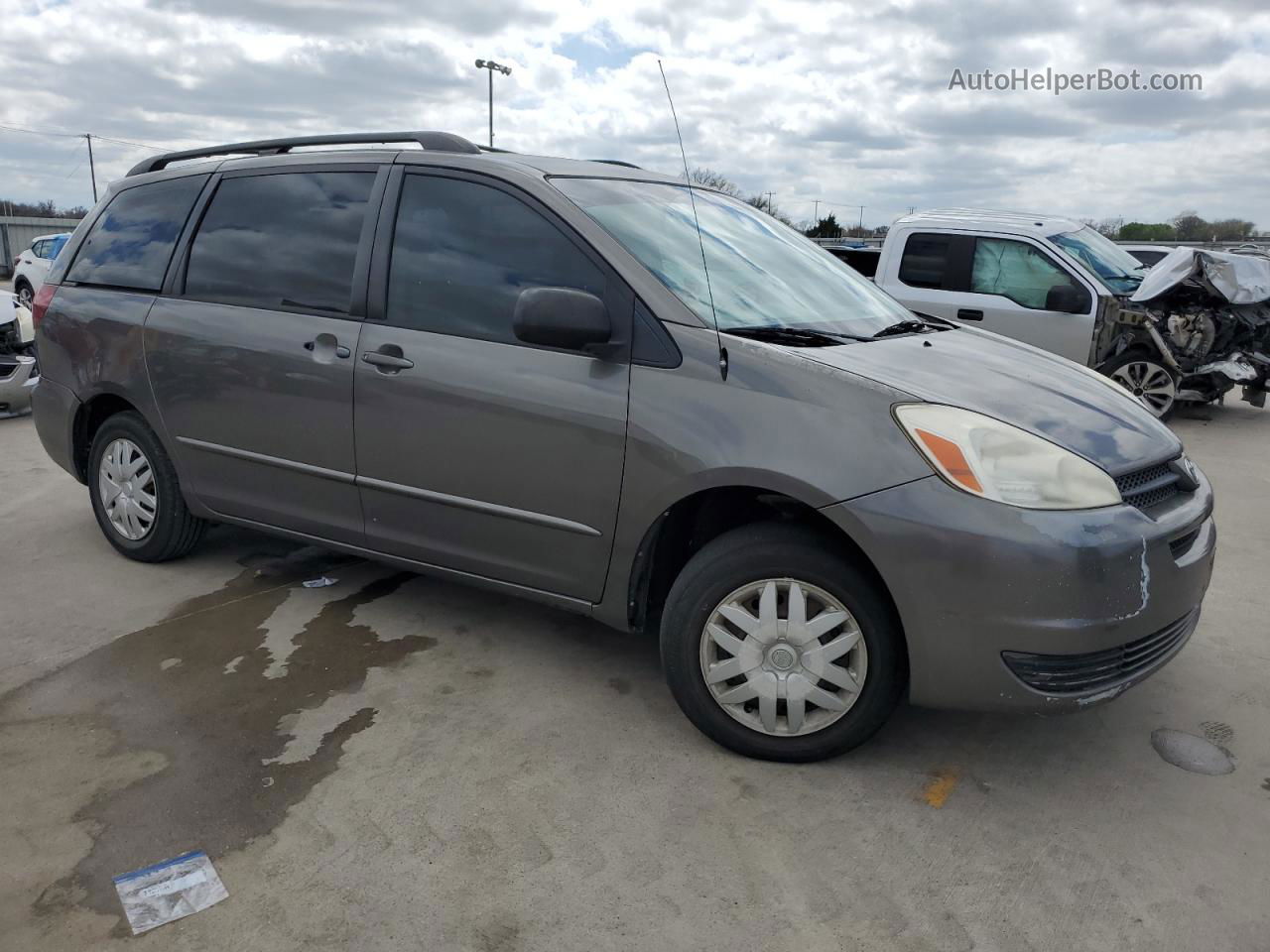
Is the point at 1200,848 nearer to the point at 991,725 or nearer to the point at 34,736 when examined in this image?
the point at 991,725

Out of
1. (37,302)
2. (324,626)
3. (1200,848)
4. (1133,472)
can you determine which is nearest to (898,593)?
(1133,472)

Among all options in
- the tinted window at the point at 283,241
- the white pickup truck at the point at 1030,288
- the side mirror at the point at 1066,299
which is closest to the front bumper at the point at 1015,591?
the tinted window at the point at 283,241

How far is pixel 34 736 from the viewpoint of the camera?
10.3ft

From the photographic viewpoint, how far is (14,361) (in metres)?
8.70

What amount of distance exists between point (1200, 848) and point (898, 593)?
1.01m

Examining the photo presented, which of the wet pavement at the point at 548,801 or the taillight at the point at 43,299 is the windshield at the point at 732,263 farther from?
the taillight at the point at 43,299

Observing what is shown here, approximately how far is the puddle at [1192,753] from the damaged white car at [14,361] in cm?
A: 865

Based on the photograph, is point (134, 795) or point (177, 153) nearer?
point (134, 795)

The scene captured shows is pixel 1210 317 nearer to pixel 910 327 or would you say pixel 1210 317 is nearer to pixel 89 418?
pixel 910 327

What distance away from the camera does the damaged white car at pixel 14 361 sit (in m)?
8.60

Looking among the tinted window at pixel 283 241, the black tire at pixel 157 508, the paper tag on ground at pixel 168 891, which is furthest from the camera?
the black tire at pixel 157 508

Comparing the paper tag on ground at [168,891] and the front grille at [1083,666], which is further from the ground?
the front grille at [1083,666]

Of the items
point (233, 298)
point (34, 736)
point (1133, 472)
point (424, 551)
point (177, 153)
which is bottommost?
point (34, 736)

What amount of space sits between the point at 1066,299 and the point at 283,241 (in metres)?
6.75
